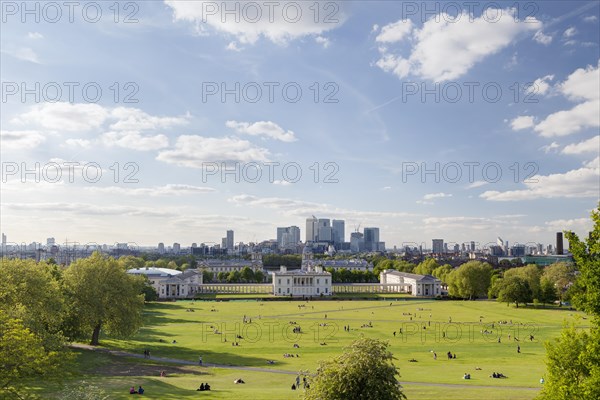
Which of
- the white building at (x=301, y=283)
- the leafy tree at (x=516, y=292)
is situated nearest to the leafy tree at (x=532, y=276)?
the leafy tree at (x=516, y=292)

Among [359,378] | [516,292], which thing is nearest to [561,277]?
[516,292]

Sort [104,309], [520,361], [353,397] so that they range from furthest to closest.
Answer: [104,309], [520,361], [353,397]

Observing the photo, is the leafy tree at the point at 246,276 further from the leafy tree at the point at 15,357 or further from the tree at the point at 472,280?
the leafy tree at the point at 15,357

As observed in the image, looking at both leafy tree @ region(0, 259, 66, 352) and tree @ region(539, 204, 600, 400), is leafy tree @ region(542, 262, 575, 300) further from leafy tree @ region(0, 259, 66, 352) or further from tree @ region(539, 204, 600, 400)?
leafy tree @ region(0, 259, 66, 352)

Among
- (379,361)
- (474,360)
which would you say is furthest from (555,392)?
(474,360)

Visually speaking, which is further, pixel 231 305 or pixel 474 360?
pixel 231 305

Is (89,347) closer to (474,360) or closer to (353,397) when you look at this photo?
(474,360)

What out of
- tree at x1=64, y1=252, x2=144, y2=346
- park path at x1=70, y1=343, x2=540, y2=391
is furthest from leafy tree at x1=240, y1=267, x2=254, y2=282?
park path at x1=70, y1=343, x2=540, y2=391
